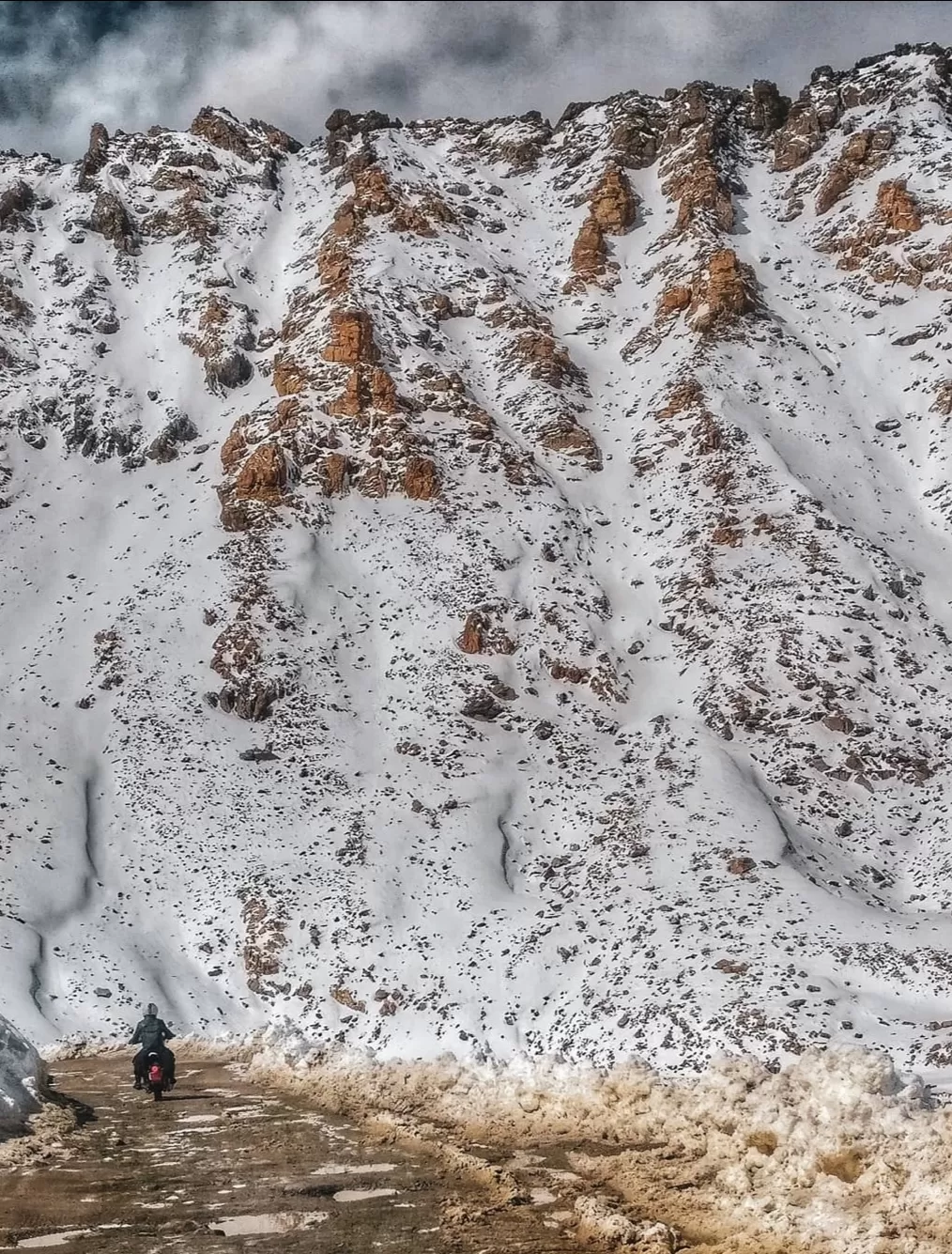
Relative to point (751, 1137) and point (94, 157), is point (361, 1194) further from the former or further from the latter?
point (94, 157)

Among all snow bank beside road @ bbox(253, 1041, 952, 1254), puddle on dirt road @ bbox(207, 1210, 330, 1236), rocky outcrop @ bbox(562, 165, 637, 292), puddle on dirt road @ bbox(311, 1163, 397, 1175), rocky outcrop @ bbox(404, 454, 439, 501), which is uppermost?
rocky outcrop @ bbox(562, 165, 637, 292)

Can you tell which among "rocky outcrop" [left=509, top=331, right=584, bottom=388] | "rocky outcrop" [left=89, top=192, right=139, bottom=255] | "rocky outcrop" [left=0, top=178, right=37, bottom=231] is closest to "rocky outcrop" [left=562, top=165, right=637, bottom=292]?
"rocky outcrop" [left=509, top=331, right=584, bottom=388]

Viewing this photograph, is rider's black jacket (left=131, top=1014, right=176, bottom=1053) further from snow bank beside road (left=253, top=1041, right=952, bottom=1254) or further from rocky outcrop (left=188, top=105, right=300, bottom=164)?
rocky outcrop (left=188, top=105, right=300, bottom=164)

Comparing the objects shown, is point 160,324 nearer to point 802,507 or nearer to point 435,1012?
point 802,507

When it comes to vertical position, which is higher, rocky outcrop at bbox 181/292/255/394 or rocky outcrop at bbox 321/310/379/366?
rocky outcrop at bbox 181/292/255/394

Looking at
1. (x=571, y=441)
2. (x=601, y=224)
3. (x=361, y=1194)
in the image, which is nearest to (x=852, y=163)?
(x=601, y=224)
